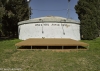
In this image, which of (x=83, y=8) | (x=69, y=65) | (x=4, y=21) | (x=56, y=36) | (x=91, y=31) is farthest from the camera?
(x=4, y=21)

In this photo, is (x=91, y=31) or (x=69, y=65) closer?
(x=69, y=65)

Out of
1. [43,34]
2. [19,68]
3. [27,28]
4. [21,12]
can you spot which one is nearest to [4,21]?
[21,12]

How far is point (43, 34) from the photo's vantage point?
20688mm

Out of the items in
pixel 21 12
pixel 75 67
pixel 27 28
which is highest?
pixel 21 12

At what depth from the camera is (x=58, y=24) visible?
68.8 feet

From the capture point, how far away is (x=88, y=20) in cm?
2642

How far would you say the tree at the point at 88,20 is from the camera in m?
25.8

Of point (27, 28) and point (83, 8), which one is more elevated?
point (83, 8)

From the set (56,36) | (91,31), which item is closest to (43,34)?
(56,36)

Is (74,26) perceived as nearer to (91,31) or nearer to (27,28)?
(91,31)

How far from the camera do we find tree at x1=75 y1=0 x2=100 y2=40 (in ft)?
84.6

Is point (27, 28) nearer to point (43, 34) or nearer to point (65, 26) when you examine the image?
point (43, 34)

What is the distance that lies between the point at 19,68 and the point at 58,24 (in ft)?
46.5

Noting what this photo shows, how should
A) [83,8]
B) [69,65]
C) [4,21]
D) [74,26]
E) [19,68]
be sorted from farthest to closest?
[4,21] < [83,8] < [74,26] < [69,65] < [19,68]
